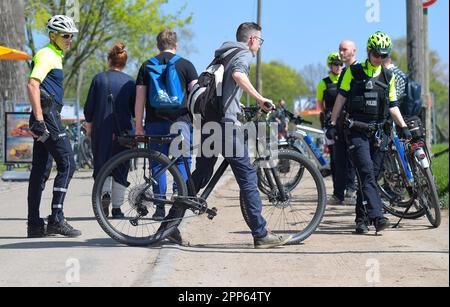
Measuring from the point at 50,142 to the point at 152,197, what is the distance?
4.00 feet

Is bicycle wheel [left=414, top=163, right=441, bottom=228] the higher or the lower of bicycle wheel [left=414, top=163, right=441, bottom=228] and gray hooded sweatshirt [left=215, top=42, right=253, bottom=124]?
the lower

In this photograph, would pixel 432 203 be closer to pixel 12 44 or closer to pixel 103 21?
pixel 12 44

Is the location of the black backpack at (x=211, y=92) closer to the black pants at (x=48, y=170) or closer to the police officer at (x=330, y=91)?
the black pants at (x=48, y=170)

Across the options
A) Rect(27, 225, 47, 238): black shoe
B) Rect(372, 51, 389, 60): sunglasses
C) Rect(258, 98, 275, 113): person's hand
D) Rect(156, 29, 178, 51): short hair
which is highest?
Rect(156, 29, 178, 51): short hair

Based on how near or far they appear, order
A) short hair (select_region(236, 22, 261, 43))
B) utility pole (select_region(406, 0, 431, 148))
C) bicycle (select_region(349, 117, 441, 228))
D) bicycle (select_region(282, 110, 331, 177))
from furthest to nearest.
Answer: bicycle (select_region(282, 110, 331, 177)) < utility pole (select_region(406, 0, 431, 148)) < bicycle (select_region(349, 117, 441, 228)) < short hair (select_region(236, 22, 261, 43))

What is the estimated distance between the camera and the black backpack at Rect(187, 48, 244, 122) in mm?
7801

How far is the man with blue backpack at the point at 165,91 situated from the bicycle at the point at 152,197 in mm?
577

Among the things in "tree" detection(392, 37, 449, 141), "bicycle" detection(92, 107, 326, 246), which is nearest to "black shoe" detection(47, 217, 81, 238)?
"bicycle" detection(92, 107, 326, 246)

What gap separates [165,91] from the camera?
8.76m

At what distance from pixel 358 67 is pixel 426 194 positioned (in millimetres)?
1419

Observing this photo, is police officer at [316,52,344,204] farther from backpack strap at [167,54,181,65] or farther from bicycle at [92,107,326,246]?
bicycle at [92,107,326,246]

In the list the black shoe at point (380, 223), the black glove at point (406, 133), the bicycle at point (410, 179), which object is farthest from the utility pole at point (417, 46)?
the black shoe at point (380, 223)

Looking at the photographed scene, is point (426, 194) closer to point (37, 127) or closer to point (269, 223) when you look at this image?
point (269, 223)
